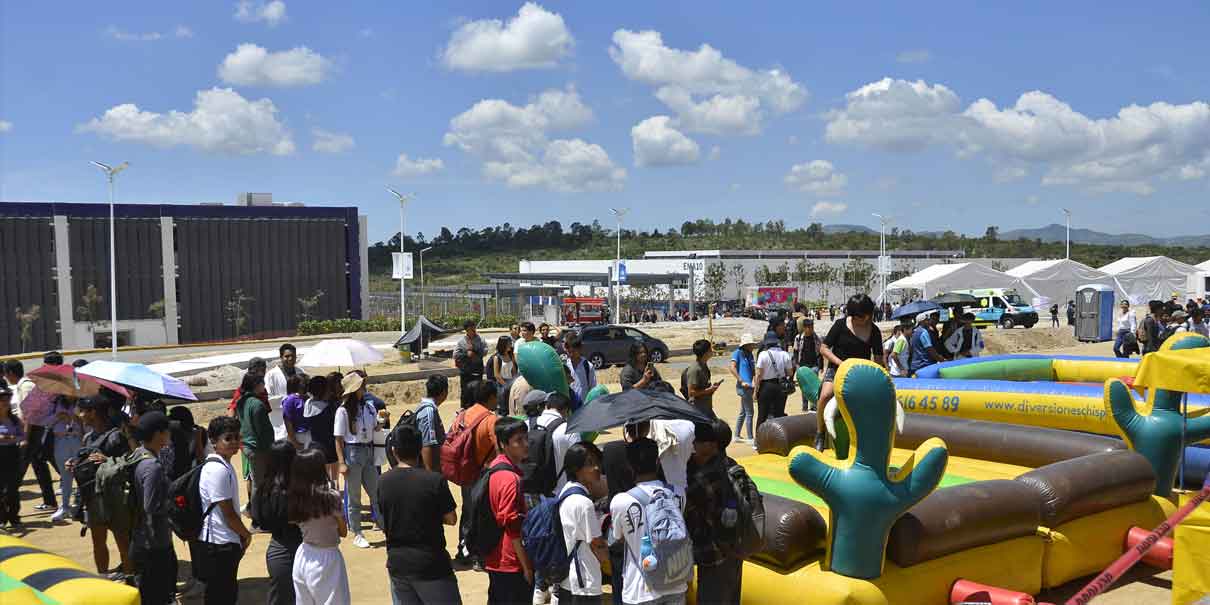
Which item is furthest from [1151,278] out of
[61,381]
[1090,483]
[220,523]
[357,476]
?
[220,523]

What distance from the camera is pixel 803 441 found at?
919 cm

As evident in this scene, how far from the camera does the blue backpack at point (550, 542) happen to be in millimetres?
4750

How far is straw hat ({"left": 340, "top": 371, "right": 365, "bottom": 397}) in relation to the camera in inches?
304

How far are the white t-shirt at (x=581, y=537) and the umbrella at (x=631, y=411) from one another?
2.22 feet

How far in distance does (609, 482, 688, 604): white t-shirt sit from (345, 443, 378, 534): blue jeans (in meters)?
3.84

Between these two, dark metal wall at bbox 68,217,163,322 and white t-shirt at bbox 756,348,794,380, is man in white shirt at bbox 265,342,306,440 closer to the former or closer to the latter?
white t-shirt at bbox 756,348,794,380

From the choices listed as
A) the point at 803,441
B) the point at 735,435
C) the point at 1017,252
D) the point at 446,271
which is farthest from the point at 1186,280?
the point at 446,271

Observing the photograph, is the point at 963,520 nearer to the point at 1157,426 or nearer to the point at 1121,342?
the point at 1157,426

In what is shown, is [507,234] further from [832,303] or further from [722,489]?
[722,489]

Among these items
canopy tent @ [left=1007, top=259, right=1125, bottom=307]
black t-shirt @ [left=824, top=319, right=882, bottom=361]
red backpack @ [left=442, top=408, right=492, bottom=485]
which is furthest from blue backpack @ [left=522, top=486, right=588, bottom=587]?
canopy tent @ [left=1007, top=259, right=1125, bottom=307]

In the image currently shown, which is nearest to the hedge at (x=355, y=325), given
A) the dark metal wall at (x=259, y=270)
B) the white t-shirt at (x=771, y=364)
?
the dark metal wall at (x=259, y=270)

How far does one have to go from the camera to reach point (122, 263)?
49.4 m

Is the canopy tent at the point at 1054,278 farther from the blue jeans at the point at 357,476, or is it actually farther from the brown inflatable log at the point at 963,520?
the blue jeans at the point at 357,476

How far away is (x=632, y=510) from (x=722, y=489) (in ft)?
1.74
